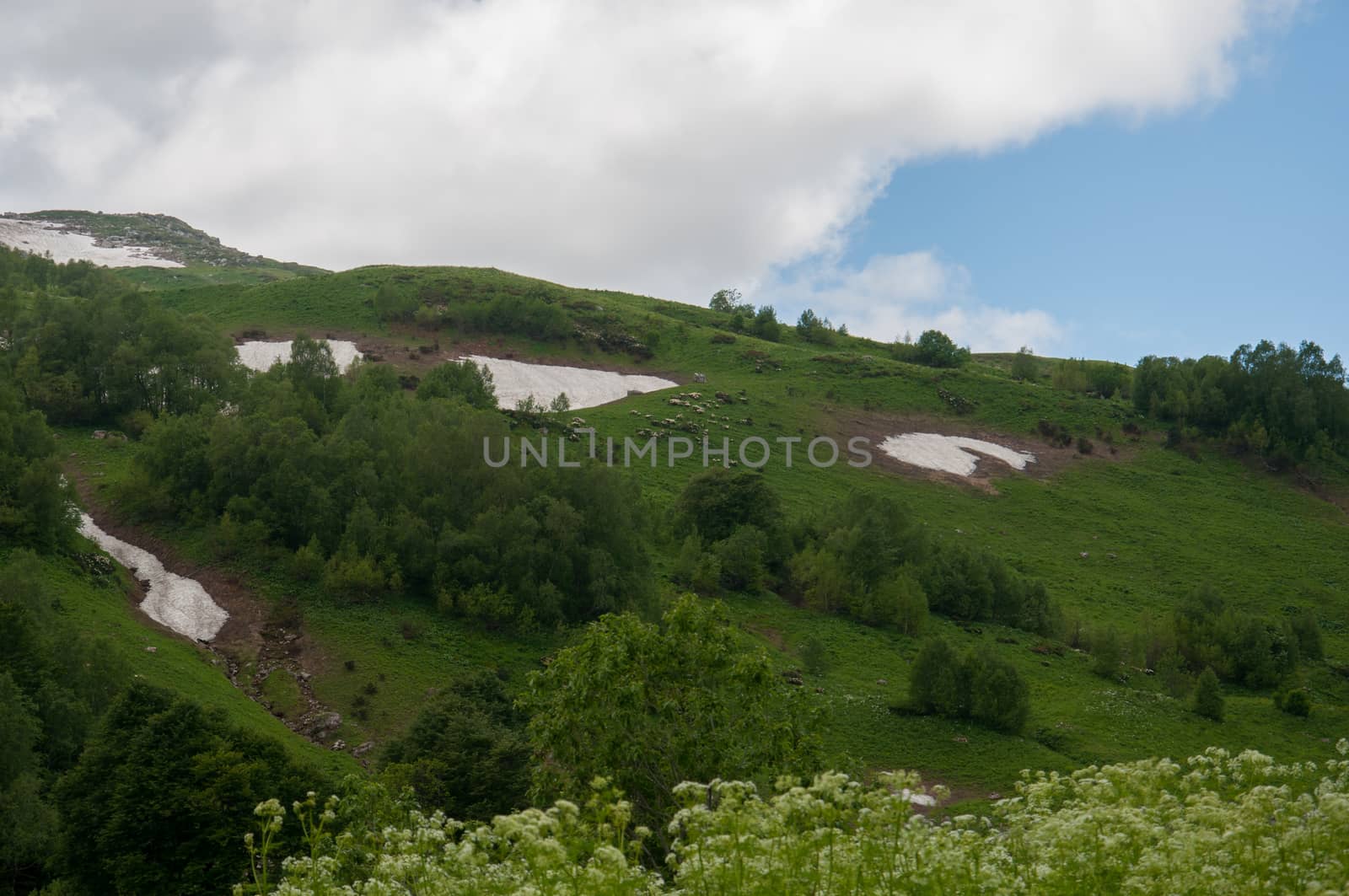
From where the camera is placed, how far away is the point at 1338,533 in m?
80.4

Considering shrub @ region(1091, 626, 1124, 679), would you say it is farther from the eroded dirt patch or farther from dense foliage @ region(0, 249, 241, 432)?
dense foliage @ region(0, 249, 241, 432)

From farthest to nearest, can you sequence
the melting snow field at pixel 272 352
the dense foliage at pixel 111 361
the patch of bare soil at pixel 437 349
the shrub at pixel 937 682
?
the patch of bare soil at pixel 437 349 < the melting snow field at pixel 272 352 < the dense foliage at pixel 111 361 < the shrub at pixel 937 682

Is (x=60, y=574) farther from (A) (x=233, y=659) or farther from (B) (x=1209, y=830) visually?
(B) (x=1209, y=830)

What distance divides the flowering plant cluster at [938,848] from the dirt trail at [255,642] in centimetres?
2776

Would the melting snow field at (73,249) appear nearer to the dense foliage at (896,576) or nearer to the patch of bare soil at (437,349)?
the patch of bare soil at (437,349)

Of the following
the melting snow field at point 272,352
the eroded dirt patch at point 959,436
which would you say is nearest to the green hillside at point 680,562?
the eroded dirt patch at point 959,436

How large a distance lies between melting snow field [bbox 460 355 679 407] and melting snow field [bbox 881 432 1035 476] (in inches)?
1015

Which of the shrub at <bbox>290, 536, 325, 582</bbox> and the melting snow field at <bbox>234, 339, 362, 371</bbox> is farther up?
the melting snow field at <bbox>234, 339, 362, 371</bbox>

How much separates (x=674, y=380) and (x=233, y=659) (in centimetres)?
6814

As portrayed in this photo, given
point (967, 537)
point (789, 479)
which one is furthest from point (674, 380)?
point (967, 537)

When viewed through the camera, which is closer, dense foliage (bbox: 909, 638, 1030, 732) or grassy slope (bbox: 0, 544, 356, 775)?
grassy slope (bbox: 0, 544, 356, 775)

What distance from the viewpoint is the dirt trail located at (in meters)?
36.3

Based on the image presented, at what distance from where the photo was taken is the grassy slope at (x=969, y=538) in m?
40.3

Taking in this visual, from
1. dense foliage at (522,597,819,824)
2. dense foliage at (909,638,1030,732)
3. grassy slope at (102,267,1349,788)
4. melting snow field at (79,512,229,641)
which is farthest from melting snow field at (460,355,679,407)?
dense foliage at (522,597,819,824)
